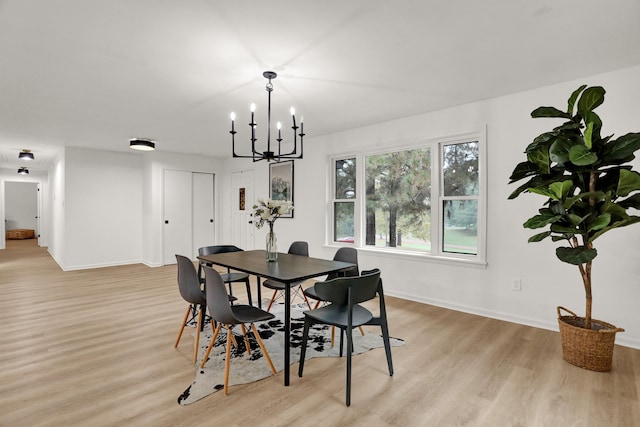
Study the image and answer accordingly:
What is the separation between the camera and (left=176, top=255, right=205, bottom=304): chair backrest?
8.90 feet

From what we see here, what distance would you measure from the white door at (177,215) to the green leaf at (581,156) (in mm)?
6843

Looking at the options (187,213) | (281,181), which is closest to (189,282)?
(281,181)

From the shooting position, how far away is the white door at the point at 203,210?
7.49 m

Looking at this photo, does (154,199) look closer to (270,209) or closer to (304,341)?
(270,209)

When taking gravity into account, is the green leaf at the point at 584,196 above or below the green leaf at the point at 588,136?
below

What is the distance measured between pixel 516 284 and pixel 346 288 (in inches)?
92.5

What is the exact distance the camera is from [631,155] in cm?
221

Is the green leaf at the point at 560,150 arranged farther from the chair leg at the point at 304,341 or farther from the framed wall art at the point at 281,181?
the framed wall art at the point at 281,181

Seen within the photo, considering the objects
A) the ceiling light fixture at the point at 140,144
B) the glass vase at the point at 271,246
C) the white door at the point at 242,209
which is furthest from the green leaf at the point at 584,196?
the ceiling light fixture at the point at 140,144

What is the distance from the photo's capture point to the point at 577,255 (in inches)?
90.7

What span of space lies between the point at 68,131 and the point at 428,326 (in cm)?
578

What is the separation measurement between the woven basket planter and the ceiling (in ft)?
6.99

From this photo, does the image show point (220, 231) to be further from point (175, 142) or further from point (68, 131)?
point (68, 131)

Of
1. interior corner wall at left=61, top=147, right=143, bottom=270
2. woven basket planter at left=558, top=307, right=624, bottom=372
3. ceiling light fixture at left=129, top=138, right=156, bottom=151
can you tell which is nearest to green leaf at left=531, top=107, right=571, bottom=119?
woven basket planter at left=558, top=307, right=624, bottom=372
